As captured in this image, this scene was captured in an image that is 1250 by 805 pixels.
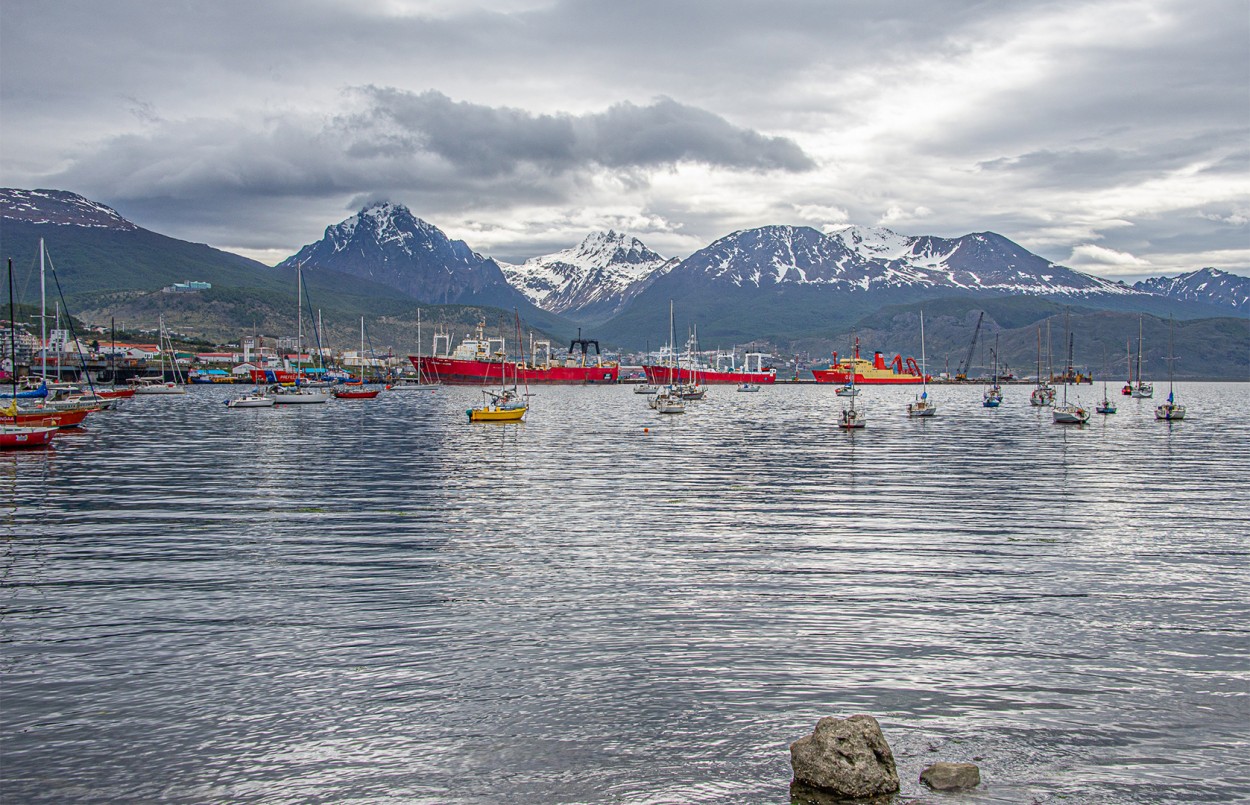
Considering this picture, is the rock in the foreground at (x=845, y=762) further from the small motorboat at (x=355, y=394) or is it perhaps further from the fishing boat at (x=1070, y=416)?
the small motorboat at (x=355, y=394)

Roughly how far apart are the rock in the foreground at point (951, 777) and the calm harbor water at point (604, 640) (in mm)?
214

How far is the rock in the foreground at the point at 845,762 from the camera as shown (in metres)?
12.6

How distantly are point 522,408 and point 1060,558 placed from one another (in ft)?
269

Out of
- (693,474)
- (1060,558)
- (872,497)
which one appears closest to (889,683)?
(1060,558)

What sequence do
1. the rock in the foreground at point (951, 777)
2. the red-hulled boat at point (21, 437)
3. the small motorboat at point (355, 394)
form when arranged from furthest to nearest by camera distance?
the small motorboat at point (355, 394) < the red-hulled boat at point (21, 437) < the rock in the foreground at point (951, 777)

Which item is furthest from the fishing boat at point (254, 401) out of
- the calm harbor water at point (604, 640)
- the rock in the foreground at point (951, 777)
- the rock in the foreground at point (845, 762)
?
the rock in the foreground at point (951, 777)

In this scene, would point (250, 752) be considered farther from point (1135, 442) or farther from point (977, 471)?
point (1135, 442)

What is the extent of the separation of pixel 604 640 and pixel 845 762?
25.2 feet

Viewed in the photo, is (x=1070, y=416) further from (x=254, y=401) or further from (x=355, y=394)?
(x=355, y=394)

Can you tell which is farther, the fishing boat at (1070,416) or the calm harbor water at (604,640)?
the fishing boat at (1070,416)

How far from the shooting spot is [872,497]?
43250 millimetres

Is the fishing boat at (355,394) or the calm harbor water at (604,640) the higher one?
the fishing boat at (355,394)

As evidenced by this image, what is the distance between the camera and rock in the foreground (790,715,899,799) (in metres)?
12.6

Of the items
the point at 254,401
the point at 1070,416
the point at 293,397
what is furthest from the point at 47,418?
the point at 1070,416
